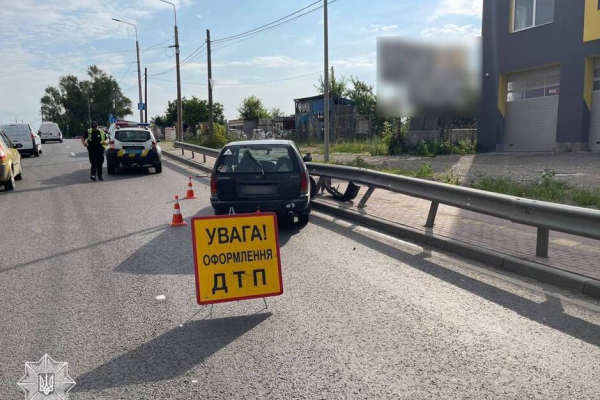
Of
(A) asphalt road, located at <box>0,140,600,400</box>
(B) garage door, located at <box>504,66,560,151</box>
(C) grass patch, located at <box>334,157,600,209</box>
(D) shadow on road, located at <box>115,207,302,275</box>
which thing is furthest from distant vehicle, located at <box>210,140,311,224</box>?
(B) garage door, located at <box>504,66,560,151</box>

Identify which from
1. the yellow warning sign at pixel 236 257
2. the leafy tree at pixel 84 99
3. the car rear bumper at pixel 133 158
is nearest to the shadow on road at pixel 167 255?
the yellow warning sign at pixel 236 257

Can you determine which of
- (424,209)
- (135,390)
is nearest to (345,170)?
(424,209)

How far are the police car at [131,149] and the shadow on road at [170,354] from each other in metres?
14.2

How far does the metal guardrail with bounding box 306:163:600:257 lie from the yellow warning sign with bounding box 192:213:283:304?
316cm

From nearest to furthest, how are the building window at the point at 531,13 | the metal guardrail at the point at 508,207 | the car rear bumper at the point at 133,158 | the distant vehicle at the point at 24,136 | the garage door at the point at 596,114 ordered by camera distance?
the metal guardrail at the point at 508,207 → the car rear bumper at the point at 133,158 → the garage door at the point at 596,114 → the building window at the point at 531,13 → the distant vehicle at the point at 24,136

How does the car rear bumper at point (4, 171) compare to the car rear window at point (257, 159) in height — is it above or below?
below

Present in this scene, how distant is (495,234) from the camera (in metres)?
7.54

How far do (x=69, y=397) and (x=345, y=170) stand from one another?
810cm

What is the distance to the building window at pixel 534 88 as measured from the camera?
21.9m

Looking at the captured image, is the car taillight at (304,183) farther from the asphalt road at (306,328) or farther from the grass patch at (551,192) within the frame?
the grass patch at (551,192)

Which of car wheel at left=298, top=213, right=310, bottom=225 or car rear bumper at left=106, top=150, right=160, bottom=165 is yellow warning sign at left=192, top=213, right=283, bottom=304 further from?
car rear bumper at left=106, top=150, right=160, bottom=165

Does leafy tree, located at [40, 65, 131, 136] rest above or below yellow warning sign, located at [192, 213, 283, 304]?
above

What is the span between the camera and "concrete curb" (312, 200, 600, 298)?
5266 millimetres

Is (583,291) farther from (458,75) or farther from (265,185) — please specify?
(458,75)
